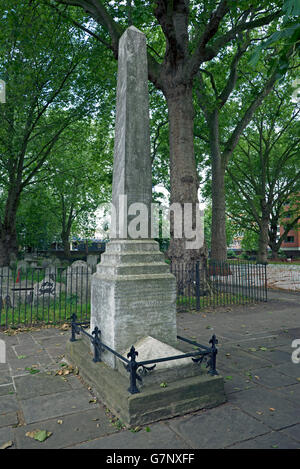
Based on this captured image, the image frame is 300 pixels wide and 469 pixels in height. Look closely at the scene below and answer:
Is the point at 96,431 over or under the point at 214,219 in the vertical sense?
under

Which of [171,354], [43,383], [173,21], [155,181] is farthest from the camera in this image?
[155,181]

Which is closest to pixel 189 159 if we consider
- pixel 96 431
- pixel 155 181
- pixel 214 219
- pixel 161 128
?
pixel 214 219

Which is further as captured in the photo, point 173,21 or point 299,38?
point 173,21

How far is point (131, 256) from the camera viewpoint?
176 inches

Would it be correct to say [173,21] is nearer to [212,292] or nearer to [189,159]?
[189,159]

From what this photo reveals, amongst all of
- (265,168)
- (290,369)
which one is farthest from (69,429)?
(265,168)

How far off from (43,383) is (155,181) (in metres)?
24.4

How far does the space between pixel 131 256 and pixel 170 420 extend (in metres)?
2.02

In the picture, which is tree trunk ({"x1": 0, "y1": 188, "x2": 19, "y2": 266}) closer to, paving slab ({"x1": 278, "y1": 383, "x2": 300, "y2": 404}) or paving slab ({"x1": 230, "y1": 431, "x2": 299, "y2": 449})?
paving slab ({"x1": 278, "y1": 383, "x2": 300, "y2": 404})

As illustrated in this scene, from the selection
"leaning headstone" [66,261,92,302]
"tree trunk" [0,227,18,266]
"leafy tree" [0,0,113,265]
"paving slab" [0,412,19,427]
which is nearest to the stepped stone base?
"paving slab" [0,412,19,427]

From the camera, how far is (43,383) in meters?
4.41

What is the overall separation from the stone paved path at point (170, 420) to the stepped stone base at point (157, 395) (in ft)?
0.29

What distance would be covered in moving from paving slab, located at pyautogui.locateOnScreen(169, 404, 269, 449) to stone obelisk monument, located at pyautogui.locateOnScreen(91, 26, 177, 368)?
3.84ft

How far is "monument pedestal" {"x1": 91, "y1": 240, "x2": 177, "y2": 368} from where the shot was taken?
4129mm
